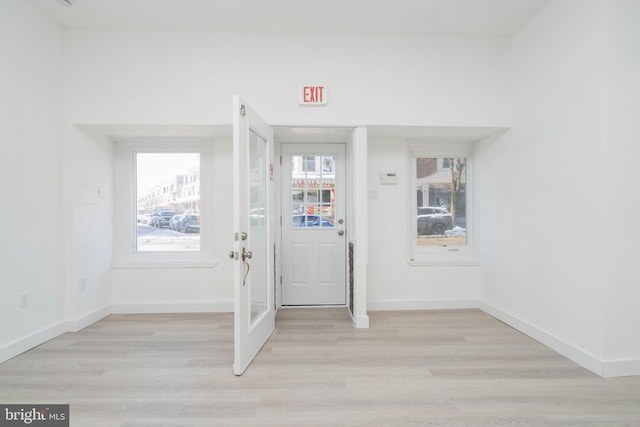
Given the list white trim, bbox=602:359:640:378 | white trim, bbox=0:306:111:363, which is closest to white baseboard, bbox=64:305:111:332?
white trim, bbox=0:306:111:363

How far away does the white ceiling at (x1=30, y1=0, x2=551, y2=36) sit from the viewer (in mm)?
2816

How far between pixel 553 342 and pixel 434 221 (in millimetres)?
1763

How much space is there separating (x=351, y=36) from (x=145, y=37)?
2.10 m

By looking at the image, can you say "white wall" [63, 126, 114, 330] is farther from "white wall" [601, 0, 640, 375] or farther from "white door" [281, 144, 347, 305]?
"white wall" [601, 0, 640, 375]

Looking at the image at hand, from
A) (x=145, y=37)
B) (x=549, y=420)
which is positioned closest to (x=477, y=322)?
(x=549, y=420)

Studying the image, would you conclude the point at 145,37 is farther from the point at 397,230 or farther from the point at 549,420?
the point at 549,420

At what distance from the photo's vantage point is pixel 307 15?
2.99m

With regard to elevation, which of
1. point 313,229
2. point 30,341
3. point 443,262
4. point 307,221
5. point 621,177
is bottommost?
point 30,341

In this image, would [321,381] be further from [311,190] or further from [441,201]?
[441,201]

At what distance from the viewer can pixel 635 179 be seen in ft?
7.64

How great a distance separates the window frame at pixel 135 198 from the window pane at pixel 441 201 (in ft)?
8.65

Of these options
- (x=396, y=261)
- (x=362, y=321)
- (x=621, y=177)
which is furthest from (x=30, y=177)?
(x=621, y=177)

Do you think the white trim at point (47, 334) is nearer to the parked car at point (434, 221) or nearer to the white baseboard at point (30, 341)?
the white baseboard at point (30, 341)

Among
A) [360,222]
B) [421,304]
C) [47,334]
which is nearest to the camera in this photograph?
[47,334]
